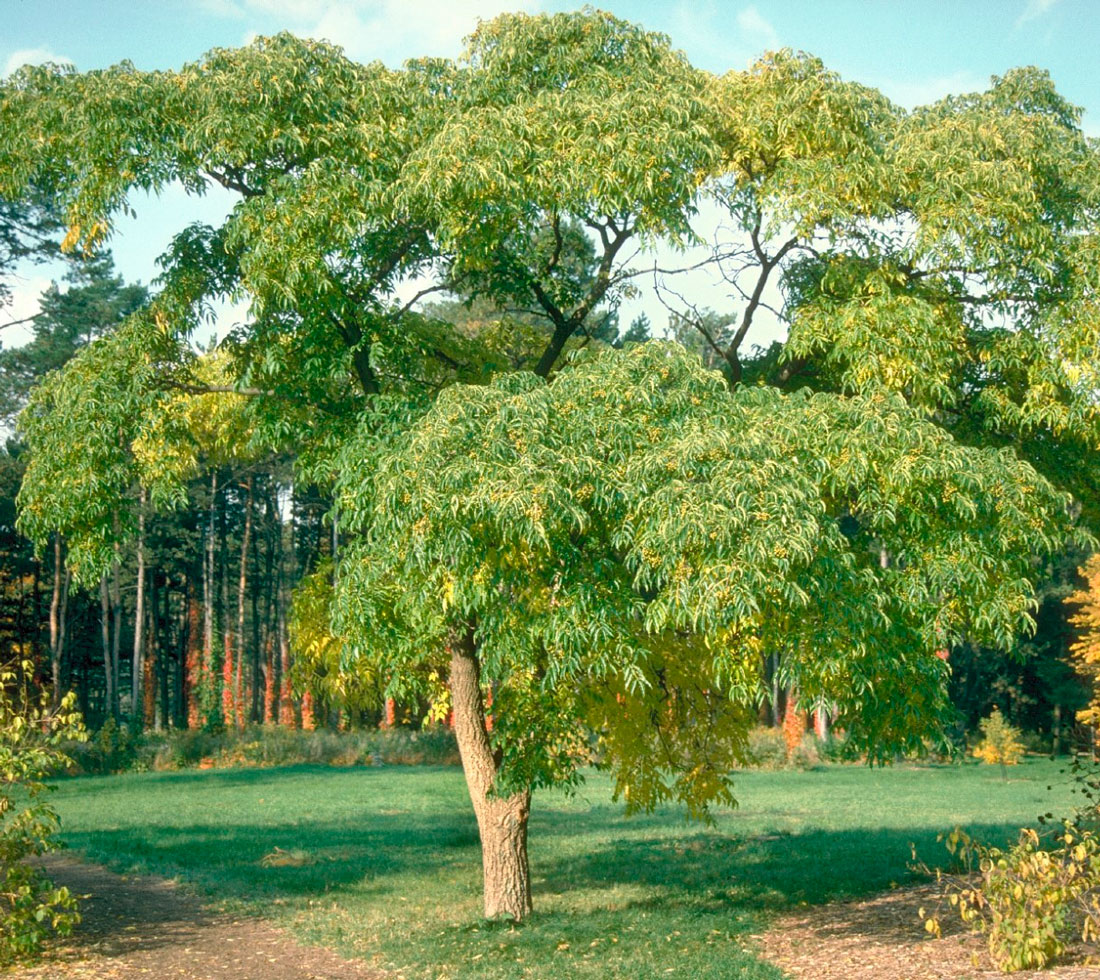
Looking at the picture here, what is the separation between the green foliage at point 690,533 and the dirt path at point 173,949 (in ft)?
8.83

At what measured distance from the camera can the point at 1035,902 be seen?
7434 millimetres

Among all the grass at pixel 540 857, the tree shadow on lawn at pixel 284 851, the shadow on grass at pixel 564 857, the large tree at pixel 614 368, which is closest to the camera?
the large tree at pixel 614 368

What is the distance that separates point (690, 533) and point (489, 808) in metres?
4.93

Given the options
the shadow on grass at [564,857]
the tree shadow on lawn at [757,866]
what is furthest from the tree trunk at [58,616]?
the tree shadow on lawn at [757,866]

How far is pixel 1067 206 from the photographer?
373 inches

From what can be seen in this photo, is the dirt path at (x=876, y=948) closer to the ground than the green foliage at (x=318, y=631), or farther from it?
closer to the ground

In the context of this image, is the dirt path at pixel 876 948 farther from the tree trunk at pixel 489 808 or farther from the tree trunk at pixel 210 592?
the tree trunk at pixel 210 592

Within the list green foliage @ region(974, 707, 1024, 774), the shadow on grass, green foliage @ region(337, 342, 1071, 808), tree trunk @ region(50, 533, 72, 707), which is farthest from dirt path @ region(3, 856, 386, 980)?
green foliage @ region(974, 707, 1024, 774)

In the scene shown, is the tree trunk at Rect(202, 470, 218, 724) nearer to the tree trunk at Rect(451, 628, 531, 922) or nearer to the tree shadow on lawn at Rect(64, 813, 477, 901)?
the tree shadow on lawn at Rect(64, 813, 477, 901)

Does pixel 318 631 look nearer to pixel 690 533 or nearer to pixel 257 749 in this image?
pixel 690 533

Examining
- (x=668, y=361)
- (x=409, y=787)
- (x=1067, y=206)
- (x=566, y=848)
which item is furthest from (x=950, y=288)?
(x=409, y=787)

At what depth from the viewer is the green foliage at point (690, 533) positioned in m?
6.26

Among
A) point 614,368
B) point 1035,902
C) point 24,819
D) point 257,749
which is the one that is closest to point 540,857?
point 24,819

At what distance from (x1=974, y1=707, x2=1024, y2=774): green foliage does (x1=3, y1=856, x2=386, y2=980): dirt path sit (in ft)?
87.4
